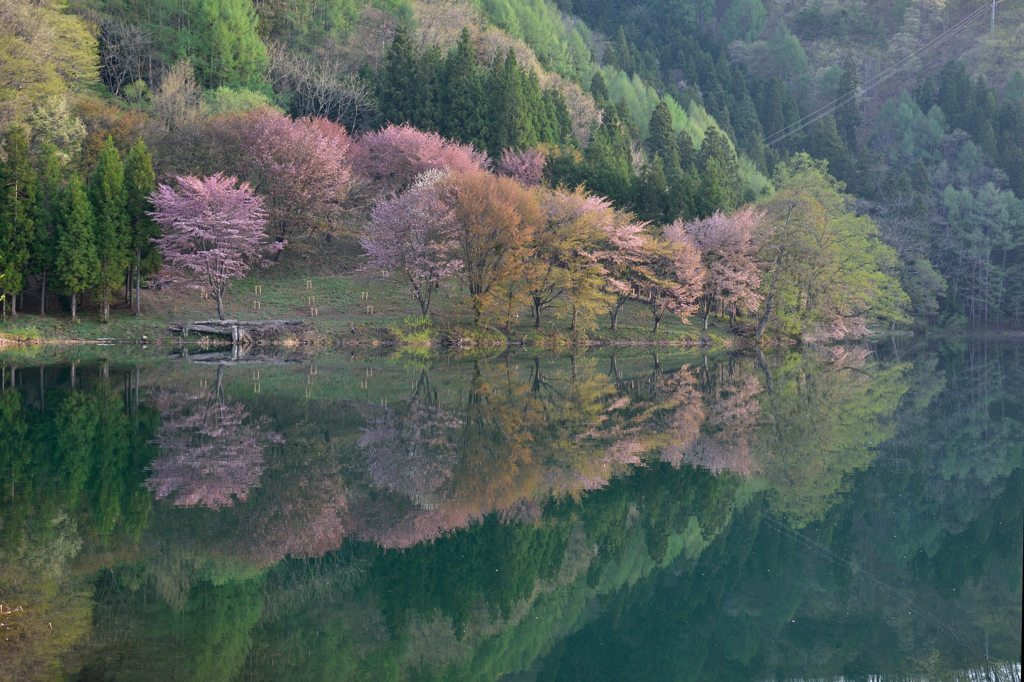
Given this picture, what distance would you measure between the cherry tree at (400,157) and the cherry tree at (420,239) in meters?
10.8

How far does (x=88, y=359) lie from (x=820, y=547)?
29.6m

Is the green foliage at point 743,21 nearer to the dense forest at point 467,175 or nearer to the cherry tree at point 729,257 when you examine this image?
the dense forest at point 467,175

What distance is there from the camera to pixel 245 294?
5078 cm

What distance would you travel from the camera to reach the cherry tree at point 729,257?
53.1m

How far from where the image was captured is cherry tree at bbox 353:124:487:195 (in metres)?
60.3

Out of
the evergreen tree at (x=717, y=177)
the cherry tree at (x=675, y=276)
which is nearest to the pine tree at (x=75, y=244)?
the cherry tree at (x=675, y=276)

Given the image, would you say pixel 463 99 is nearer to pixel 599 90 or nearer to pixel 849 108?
pixel 599 90

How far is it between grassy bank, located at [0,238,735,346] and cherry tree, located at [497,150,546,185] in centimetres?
1306

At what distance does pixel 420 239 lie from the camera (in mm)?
47188

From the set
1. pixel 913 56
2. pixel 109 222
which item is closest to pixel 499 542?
pixel 109 222

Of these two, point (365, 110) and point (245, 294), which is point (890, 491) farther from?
point (365, 110)

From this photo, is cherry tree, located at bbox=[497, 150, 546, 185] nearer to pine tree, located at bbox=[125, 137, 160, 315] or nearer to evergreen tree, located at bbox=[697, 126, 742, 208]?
evergreen tree, located at bbox=[697, 126, 742, 208]

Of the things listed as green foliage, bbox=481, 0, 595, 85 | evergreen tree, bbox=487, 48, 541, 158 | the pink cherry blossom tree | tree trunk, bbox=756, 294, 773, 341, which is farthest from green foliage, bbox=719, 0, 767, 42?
the pink cherry blossom tree

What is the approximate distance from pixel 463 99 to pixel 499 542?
2454 inches
